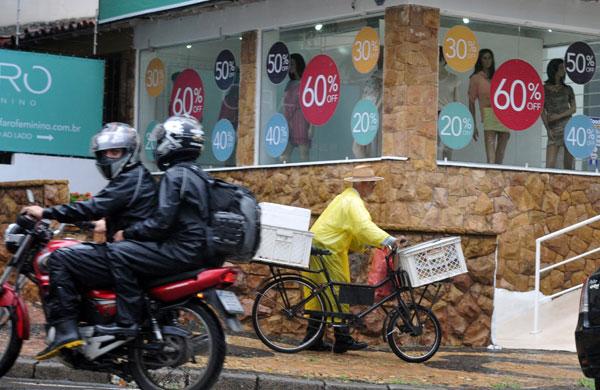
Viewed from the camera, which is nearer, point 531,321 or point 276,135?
point 531,321

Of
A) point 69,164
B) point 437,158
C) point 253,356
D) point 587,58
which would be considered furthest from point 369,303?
point 69,164

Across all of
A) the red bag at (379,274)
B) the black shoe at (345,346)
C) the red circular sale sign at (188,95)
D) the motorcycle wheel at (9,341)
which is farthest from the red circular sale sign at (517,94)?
the motorcycle wheel at (9,341)

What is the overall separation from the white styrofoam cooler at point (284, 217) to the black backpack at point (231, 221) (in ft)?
13.4

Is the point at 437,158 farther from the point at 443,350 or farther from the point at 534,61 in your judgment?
the point at 443,350

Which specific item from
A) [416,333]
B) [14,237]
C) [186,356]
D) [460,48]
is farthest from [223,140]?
[186,356]

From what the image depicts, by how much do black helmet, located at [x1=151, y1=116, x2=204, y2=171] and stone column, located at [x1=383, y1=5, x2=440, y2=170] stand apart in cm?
873

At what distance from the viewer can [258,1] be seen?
63.5ft

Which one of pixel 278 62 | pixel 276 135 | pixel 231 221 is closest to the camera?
pixel 231 221

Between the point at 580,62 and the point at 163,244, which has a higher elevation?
the point at 580,62

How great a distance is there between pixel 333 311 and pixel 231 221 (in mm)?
4780

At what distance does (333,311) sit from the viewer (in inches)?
509

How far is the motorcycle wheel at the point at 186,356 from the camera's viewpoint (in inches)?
319

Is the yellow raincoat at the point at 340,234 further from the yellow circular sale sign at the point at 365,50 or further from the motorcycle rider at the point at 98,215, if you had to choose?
the yellow circular sale sign at the point at 365,50

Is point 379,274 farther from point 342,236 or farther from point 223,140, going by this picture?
point 223,140
